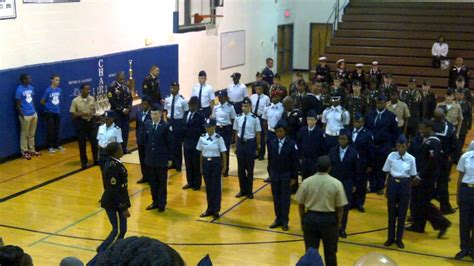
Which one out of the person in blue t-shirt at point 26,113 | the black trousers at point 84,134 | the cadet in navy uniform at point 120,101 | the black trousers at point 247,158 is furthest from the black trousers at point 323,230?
the person in blue t-shirt at point 26,113

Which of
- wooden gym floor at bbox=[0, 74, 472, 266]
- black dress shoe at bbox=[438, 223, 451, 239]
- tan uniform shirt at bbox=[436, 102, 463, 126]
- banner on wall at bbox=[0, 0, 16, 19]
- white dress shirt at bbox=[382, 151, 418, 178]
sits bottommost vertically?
wooden gym floor at bbox=[0, 74, 472, 266]

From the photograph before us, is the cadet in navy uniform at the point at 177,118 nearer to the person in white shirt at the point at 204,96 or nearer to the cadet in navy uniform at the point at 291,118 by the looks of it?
the person in white shirt at the point at 204,96

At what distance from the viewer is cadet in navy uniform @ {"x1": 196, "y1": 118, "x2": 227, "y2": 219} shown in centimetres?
1035

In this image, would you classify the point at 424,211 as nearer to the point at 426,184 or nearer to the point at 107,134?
the point at 426,184

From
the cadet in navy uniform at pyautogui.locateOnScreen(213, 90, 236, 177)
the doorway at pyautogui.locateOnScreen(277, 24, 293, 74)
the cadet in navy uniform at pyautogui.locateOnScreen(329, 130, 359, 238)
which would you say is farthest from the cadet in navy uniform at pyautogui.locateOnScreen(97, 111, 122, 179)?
the doorway at pyautogui.locateOnScreen(277, 24, 293, 74)

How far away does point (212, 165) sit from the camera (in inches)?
407

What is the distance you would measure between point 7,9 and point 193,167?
5.84 meters

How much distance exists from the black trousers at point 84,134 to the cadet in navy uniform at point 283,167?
5234 mm

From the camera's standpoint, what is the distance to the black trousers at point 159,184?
10.6 m

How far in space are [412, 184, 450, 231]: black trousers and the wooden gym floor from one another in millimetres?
190

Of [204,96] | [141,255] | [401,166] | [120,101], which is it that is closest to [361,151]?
[401,166]

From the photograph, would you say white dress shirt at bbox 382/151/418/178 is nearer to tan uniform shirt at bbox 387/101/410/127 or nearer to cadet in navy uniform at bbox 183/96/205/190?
cadet in navy uniform at bbox 183/96/205/190

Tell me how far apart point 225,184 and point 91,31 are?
6733 mm

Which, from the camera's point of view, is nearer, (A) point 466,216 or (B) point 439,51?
(A) point 466,216
